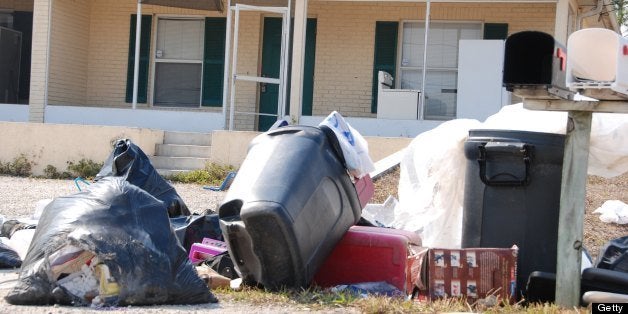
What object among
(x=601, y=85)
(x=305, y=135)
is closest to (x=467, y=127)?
(x=305, y=135)

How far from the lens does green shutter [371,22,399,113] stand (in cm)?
1423

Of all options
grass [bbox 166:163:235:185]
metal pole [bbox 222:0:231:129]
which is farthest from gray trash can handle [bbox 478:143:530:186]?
metal pole [bbox 222:0:231:129]

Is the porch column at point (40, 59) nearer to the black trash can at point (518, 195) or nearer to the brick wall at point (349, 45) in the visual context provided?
the brick wall at point (349, 45)

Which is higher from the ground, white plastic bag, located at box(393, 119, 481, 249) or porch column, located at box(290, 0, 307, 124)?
porch column, located at box(290, 0, 307, 124)

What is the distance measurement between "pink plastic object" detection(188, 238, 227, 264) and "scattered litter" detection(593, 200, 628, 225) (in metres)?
4.42

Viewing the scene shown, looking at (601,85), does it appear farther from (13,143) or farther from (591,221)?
(13,143)

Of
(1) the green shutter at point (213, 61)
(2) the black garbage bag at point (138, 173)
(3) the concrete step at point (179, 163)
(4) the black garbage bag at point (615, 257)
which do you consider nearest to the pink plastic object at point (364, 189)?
(2) the black garbage bag at point (138, 173)

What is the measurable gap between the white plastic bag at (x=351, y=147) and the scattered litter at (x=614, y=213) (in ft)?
12.8

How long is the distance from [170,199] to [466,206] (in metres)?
2.54

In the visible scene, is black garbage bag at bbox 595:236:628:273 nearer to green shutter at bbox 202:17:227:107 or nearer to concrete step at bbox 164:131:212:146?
concrete step at bbox 164:131:212:146

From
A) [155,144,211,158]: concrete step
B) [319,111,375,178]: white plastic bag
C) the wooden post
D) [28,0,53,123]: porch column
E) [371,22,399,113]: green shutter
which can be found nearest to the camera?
the wooden post

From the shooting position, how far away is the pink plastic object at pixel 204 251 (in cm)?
548

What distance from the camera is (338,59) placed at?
1448cm

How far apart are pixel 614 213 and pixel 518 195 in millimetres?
3858
